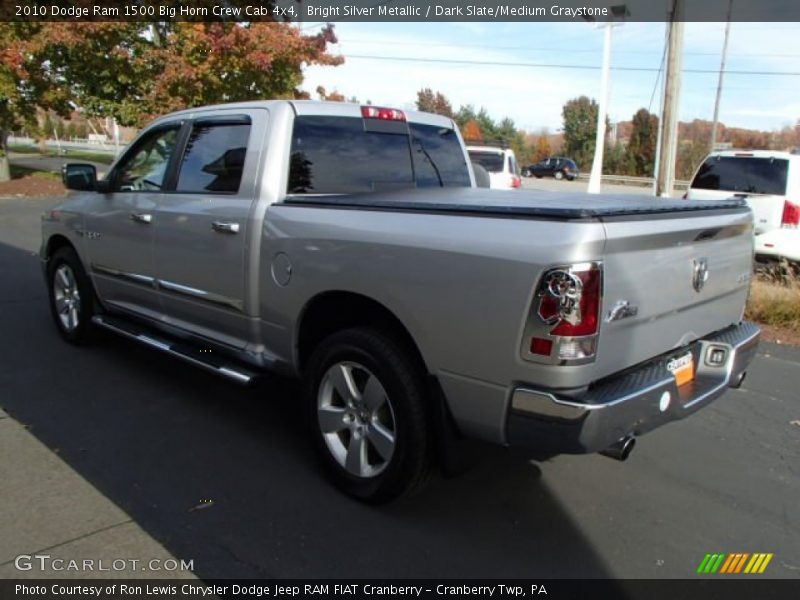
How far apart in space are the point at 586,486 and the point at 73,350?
4303 mm

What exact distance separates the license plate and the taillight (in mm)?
7045

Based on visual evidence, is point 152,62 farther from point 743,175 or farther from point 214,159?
point 214,159

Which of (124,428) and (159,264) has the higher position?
(159,264)

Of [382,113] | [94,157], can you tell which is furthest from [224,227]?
[94,157]

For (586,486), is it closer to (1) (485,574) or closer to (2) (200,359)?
(1) (485,574)

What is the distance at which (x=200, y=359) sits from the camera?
4.08 meters

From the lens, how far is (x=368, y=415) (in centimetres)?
318

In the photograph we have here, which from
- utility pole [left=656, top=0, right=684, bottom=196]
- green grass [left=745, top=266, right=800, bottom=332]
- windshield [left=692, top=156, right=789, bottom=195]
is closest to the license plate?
green grass [left=745, top=266, right=800, bottom=332]

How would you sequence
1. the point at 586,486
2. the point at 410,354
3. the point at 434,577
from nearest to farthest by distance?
the point at 434,577 < the point at 410,354 < the point at 586,486

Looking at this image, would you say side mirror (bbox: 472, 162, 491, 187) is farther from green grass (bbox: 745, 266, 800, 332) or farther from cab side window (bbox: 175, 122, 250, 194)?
green grass (bbox: 745, 266, 800, 332)

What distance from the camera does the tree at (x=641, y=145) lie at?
167 ft

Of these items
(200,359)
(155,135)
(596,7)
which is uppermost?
(596,7)

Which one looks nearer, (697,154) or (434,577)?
(434,577)

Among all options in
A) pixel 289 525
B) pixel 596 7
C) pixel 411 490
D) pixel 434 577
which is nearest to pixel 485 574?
pixel 434 577
